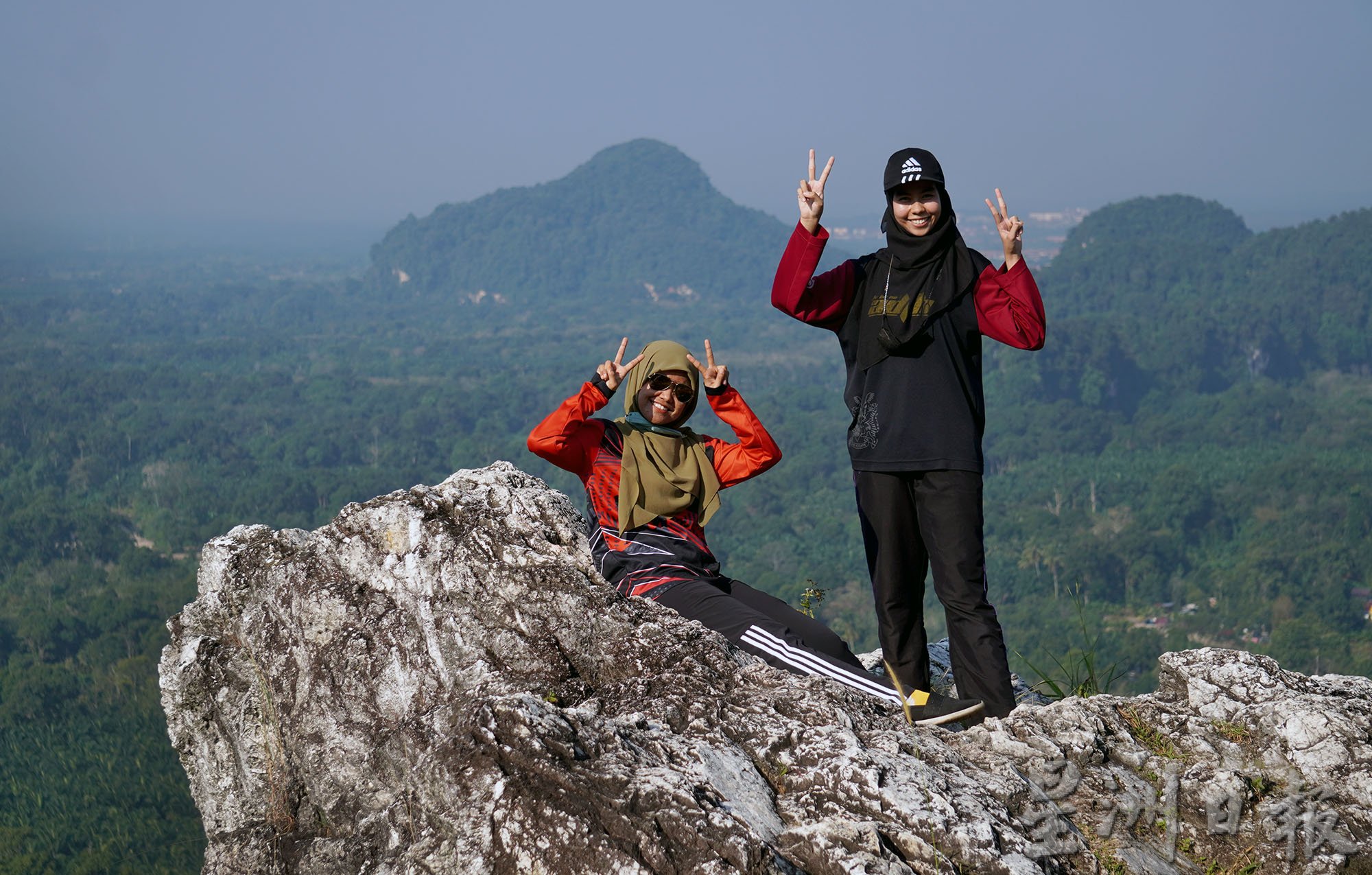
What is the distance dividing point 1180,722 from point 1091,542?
265 ft

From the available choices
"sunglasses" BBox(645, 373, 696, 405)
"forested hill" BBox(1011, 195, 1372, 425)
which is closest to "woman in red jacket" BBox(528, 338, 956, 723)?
"sunglasses" BBox(645, 373, 696, 405)

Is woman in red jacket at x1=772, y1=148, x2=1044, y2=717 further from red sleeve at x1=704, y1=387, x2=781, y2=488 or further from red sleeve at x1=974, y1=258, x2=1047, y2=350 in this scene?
red sleeve at x1=704, y1=387, x2=781, y2=488

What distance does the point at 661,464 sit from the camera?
479 cm

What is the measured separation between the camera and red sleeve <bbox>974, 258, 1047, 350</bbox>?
4133 millimetres

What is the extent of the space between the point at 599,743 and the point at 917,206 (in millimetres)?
2388

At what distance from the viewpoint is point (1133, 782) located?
3.57m

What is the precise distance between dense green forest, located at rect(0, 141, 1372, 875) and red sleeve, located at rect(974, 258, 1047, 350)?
6.26m

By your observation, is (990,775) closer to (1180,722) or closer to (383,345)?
(1180,722)

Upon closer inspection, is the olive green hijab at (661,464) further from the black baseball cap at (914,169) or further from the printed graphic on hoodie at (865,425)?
the black baseball cap at (914,169)

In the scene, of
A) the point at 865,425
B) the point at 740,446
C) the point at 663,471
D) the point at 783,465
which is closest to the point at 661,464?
the point at 663,471

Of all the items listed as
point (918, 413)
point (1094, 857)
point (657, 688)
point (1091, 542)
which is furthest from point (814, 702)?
point (1091, 542)

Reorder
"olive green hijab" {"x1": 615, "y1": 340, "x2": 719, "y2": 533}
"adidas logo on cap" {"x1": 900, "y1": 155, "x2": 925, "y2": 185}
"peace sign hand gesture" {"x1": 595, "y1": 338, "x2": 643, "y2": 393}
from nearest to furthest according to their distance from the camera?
"adidas logo on cap" {"x1": 900, "y1": 155, "x2": 925, "y2": 185}
"olive green hijab" {"x1": 615, "y1": 340, "x2": 719, "y2": 533}
"peace sign hand gesture" {"x1": 595, "y1": 338, "x2": 643, "y2": 393}

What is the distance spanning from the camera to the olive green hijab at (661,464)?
4.68 metres

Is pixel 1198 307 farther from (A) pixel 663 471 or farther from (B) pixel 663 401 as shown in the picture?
(A) pixel 663 471
